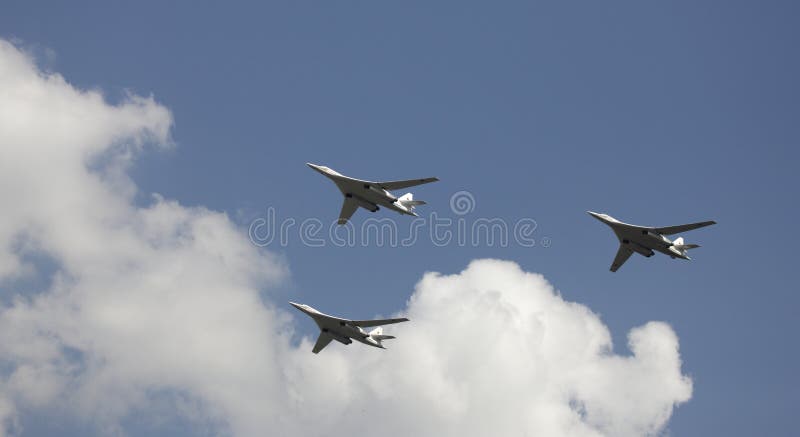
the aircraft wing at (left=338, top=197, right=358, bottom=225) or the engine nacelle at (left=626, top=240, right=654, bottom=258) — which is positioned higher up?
the engine nacelle at (left=626, top=240, right=654, bottom=258)

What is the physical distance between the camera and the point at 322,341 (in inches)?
3789

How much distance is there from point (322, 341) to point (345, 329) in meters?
6.66

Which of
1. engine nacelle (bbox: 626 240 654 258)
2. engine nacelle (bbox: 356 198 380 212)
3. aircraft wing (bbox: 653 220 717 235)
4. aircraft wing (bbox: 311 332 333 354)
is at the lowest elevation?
aircraft wing (bbox: 311 332 333 354)

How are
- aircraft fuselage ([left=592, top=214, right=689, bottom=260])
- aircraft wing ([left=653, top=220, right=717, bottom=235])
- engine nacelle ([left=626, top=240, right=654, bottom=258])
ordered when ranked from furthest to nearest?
engine nacelle ([left=626, top=240, right=654, bottom=258]) → aircraft fuselage ([left=592, top=214, right=689, bottom=260]) → aircraft wing ([left=653, top=220, right=717, bottom=235])

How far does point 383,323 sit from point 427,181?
17419 mm

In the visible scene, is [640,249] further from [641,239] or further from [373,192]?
[373,192]

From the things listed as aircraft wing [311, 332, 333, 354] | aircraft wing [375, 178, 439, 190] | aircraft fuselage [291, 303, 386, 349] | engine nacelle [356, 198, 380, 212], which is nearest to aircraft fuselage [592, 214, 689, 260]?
aircraft wing [375, 178, 439, 190]

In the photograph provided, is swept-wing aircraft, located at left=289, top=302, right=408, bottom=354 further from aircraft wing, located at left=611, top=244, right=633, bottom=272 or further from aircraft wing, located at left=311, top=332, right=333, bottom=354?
aircraft wing, located at left=611, top=244, right=633, bottom=272

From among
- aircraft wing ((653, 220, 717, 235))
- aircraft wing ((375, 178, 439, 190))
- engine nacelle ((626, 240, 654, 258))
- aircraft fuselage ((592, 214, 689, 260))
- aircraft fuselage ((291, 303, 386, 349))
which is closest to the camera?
aircraft wing ((653, 220, 717, 235))

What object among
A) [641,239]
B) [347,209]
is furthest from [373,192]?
[641,239]

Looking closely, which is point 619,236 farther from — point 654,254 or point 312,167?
point 312,167

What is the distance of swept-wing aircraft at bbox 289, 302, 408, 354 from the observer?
89.0m

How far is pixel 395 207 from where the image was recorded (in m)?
91.0

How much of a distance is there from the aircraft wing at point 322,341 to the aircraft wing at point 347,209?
15525mm
